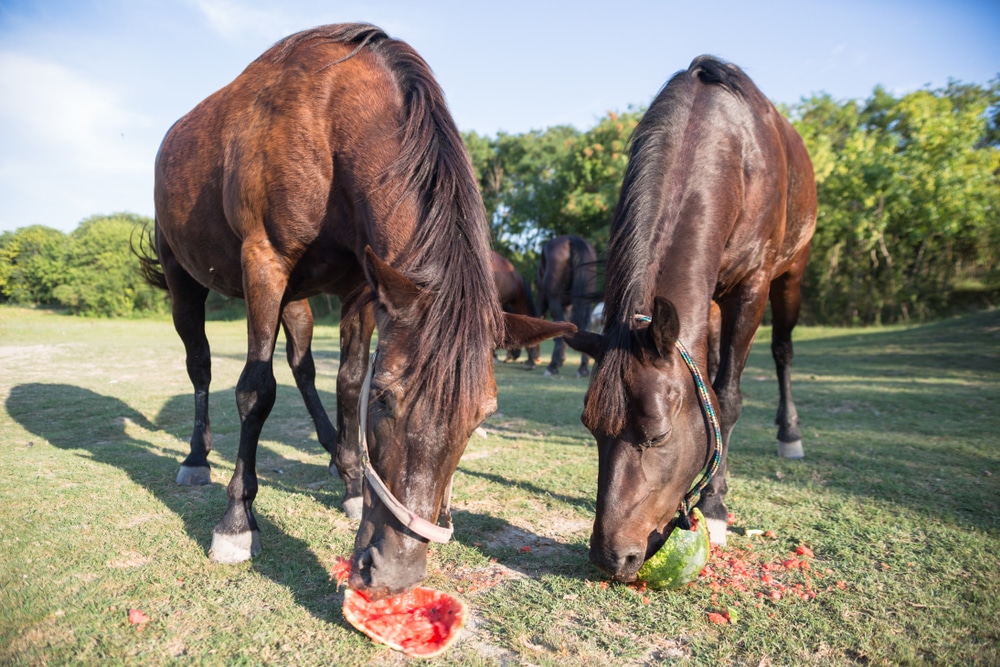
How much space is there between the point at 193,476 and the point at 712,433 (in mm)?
3512

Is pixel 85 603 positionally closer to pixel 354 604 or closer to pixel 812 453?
pixel 354 604

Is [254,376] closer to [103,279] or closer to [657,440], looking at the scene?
[657,440]

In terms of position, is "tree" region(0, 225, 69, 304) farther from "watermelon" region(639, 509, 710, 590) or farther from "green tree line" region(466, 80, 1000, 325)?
"watermelon" region(639, 509, 710, 590)

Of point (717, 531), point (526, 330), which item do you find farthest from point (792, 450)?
point (526, 330)

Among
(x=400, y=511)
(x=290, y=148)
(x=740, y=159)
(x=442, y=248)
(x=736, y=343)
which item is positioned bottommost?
(x=400, y=511)

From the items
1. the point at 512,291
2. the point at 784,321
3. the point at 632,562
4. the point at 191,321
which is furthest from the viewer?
the point at 512,291

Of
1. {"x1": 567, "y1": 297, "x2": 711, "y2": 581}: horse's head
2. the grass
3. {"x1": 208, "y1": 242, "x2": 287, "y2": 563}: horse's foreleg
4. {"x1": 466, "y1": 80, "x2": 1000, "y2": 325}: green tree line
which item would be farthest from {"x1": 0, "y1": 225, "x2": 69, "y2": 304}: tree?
{"x1": 567, "y1": 297, "x2": 711, "y2": 581}: horse's head

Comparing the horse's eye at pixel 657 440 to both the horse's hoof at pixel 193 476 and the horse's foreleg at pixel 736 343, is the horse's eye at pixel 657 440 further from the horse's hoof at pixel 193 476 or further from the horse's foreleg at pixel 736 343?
the horse's hoof at pixel 193 476

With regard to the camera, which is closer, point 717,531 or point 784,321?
point 717,531

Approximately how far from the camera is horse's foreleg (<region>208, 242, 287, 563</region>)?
2.90 m

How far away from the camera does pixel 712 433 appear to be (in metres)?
2.63

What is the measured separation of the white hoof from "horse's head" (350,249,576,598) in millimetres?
1776

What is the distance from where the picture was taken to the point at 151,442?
5160mm

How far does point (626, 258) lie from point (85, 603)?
9.17ft
